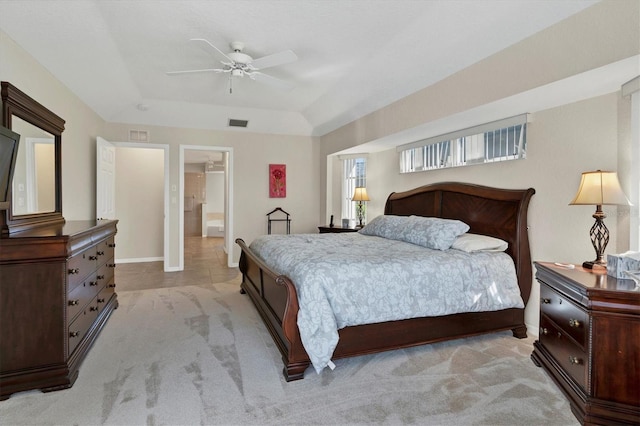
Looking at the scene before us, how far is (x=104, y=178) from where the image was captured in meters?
4.77

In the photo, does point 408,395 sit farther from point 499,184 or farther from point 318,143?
point 318,143

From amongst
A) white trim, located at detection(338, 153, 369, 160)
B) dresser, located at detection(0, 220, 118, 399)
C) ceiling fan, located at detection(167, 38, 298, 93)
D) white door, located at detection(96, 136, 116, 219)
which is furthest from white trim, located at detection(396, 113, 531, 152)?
white door, located at detection(96, 136, 116, 219)

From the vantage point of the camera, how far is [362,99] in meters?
4.35

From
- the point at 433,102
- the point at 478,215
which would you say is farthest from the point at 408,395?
the point at 433,102

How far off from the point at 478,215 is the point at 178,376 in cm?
308

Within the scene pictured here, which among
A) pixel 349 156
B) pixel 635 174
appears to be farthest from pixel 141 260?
pixel 635 174

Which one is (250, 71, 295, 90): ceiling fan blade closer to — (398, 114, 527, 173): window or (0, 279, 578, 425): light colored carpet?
(398, 114, 527, 173): window

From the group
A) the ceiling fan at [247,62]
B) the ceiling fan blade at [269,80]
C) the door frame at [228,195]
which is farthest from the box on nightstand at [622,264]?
the door frame at [228,195]

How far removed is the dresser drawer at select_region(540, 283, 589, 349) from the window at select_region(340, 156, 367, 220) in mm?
3640

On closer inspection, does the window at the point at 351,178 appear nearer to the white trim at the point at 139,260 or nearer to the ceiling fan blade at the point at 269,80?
the ceiling fan blade at the point at 269,80

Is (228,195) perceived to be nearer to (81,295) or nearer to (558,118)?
(81,295)

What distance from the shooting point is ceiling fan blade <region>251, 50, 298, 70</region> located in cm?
282

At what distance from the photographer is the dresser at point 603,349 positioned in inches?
68.6

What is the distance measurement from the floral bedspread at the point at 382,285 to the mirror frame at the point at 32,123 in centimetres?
189
